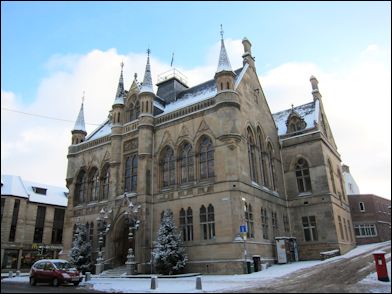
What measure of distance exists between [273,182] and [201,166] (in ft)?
30.0

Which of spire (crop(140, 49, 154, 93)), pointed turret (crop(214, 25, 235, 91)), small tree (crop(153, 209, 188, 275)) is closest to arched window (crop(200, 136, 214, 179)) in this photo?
pointed turret (crop(214, 25, 235, 91))

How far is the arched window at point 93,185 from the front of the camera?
3798 centimetres

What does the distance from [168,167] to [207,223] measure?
23.3 ft

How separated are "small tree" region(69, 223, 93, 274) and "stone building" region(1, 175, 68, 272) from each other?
57.7 feet

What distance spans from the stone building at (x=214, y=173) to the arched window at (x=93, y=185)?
0.40 ft

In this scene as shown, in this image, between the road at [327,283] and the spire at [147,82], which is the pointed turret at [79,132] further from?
the road at [327,283]

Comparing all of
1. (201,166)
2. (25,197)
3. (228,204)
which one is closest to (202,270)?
(228,204)

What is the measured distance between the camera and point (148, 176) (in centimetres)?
3209

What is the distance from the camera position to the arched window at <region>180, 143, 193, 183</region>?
1212 inches

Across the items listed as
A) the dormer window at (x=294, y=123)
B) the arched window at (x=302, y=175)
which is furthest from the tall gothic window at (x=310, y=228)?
the dormer window at (x=294, y=123)

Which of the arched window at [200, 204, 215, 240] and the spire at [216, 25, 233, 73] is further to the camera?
the spire at [216, 25, 233, 73]

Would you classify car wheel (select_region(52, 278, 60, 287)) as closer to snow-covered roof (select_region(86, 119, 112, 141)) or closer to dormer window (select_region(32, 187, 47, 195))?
snow-covered roof (select_region(86, 119, 112, 141))

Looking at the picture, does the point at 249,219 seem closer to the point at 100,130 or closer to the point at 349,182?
the point at 100,130

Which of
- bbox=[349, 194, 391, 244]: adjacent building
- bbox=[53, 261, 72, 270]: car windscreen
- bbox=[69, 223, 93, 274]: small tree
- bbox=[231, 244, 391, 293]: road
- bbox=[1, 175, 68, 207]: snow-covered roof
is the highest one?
bbox=[1, 175, 68, 207]: snow-covered roof
